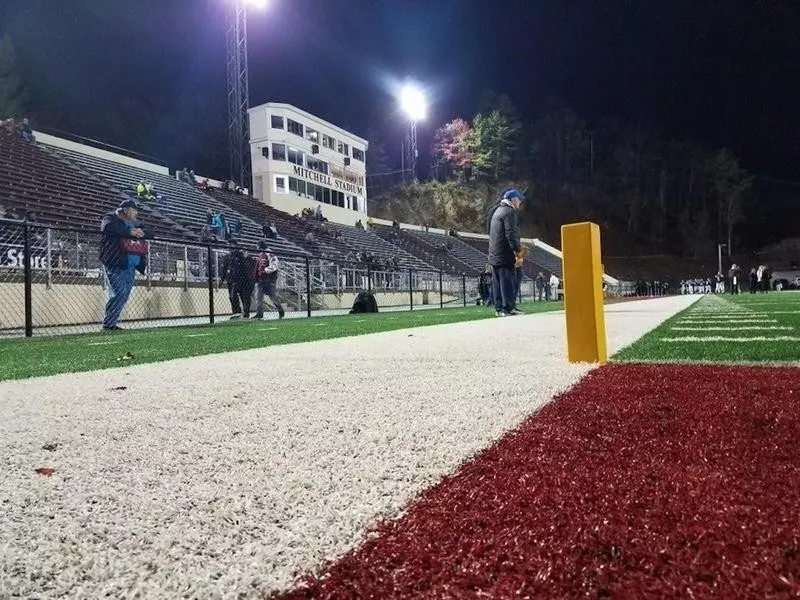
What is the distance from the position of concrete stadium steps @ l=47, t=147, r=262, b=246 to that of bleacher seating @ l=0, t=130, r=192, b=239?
101 centimetres

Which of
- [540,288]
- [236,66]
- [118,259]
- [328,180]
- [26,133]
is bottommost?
[540,288]

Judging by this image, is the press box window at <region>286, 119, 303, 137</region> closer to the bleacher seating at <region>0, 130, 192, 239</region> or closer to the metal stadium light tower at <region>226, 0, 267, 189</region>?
the metal stadium light tower at <region>226, 0, 267, 189</region>

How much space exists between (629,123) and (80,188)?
7665cm

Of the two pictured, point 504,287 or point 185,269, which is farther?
point 185,269

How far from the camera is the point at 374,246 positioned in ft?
116

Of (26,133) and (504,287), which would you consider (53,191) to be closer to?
(26,133)

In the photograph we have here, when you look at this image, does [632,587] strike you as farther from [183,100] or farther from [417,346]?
[183,100]

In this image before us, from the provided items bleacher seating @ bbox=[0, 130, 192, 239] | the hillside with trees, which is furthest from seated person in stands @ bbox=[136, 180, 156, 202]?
the hillside with trees

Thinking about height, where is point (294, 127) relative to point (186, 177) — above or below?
above

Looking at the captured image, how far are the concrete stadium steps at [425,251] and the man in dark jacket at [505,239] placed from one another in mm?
27604

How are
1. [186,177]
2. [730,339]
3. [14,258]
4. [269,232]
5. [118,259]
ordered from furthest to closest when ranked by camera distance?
[186,177] < [269,232] < [14,258] < [118,259] < [730,339]

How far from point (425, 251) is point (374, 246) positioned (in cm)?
546

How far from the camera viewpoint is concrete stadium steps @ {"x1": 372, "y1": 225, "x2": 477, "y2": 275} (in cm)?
3853

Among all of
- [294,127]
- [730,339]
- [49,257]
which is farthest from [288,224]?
[730,339]
